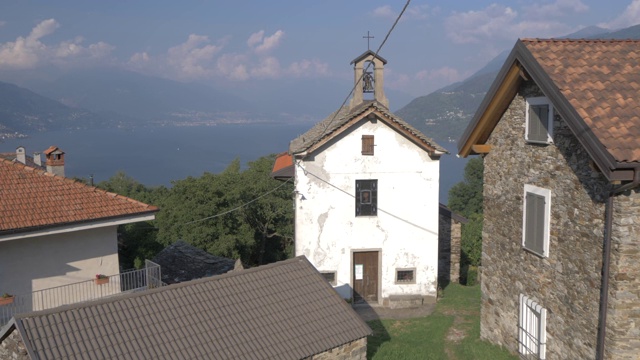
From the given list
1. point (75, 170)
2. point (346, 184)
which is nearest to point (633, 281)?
point (346, 184)

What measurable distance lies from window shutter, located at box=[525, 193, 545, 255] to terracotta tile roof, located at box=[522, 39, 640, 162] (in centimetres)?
242

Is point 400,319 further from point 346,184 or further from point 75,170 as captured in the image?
point 75,170

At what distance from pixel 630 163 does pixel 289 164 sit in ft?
48.0

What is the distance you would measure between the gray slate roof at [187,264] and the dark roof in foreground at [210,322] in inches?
348

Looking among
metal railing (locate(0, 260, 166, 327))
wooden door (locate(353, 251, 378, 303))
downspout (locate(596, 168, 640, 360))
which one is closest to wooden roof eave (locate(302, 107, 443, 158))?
wooden door (locate(353, 251, 378, 303))

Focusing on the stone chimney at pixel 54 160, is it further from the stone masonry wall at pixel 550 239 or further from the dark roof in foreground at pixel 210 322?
the stone masonry wall at pixel 550 239

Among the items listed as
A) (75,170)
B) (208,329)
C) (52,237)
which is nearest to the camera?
(208,329)

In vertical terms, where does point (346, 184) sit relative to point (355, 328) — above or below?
above

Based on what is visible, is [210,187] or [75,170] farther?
[75,170]

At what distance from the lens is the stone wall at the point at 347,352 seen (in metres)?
10.8

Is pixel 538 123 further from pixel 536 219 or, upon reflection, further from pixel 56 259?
pixel 56 259

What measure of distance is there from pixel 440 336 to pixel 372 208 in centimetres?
517

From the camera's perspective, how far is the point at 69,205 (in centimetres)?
1395

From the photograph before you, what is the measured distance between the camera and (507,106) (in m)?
11.7
